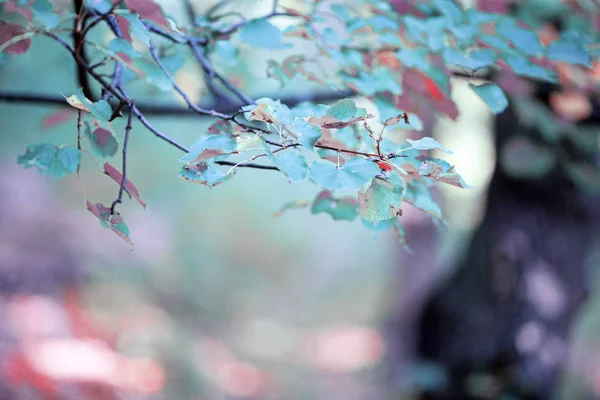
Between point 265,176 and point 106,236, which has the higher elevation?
point 106,236

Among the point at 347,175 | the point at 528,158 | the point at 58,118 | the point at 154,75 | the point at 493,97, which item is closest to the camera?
the point at 347,175

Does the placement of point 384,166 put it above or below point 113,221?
above

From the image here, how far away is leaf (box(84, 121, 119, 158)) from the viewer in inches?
27.1

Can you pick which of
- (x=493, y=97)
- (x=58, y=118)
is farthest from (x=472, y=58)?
(x=58, y=118)

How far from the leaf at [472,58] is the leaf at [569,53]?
0.45ft

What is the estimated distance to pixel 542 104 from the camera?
1.89 m

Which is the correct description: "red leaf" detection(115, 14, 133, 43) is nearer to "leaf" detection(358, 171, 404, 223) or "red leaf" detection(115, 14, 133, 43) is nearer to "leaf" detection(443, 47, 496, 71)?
"leaf" detection(358, 171, 404, 223)

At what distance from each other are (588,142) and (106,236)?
4022 millimetres

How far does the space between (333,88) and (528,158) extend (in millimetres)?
1401

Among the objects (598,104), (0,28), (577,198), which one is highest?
(0,28)

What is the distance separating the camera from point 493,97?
0.87 meters

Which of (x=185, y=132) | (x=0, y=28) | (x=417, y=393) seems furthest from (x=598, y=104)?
(x=185, y=132)

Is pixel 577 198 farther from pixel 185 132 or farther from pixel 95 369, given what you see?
pixel 185 132

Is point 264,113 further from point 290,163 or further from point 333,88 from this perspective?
point 333,88
